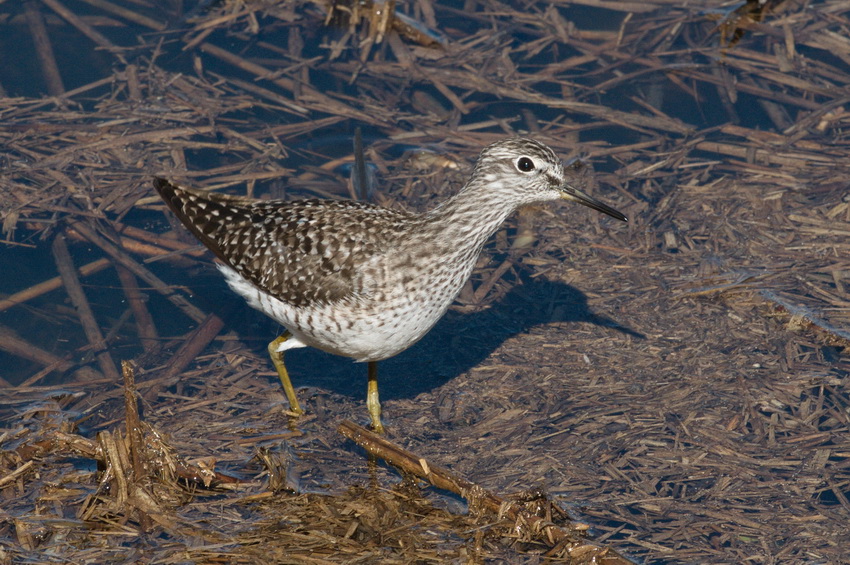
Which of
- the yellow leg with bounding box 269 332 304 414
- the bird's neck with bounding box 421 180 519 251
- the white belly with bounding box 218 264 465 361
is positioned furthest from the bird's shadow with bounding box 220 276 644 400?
the bird's neck with bounding box 421 180 519 251

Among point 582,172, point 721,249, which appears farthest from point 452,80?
point 721,249

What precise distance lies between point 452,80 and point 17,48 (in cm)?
498

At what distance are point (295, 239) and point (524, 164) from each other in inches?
68.5

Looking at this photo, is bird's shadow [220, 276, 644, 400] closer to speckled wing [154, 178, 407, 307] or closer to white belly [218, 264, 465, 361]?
white belly [218, 264, 465, 361]

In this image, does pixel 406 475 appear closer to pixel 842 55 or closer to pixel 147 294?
pixel 147 294

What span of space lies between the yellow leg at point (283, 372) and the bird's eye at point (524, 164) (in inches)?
87.3

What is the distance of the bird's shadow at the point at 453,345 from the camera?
705 cm

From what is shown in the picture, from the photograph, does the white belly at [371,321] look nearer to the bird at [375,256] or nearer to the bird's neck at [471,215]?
the bird at [375,256]

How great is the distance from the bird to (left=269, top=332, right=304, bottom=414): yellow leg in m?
0.01

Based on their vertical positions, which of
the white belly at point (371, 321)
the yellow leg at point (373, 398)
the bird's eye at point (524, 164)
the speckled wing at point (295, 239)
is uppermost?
the bird's eye at point (524, 164)

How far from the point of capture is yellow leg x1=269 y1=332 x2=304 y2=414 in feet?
21.7

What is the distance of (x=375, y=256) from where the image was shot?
602 cm

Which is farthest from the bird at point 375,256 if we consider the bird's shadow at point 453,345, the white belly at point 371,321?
the bird's shadow at point 453,345

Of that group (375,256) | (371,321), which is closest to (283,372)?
(371,321)
